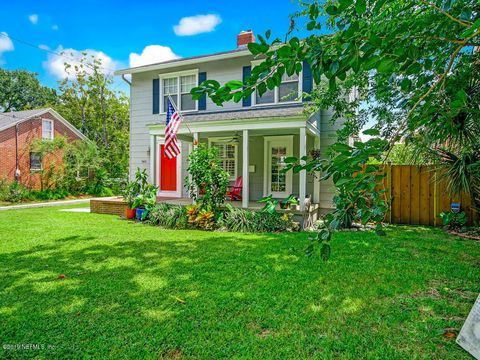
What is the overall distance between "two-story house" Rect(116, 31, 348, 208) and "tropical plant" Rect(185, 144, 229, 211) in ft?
2.71

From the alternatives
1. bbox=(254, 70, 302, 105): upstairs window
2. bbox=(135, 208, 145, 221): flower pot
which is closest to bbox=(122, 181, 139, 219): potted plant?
bbox=(135, 208, 145, 221): flower pot

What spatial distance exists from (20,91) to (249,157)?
37.3 meters

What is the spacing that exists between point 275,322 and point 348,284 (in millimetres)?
1467

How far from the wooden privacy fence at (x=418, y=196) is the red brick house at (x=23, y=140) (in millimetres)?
19176

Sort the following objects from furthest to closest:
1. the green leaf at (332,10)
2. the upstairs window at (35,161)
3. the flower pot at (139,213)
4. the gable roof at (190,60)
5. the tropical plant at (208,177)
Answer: the upstairs window at (35,161), the gable roof at (190,60), the flower pot at (139,213), the tropical plant at (208,177), the green leaf at (332,10)

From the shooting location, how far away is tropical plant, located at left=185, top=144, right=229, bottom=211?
8125 mm

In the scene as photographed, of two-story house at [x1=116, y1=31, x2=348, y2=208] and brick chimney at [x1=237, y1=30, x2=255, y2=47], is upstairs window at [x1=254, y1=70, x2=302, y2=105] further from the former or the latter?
brick chimney at [x1=237, y1=30, x2=255, y2=47]

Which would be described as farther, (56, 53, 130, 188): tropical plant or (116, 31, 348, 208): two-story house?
(56, 53, 130, 188): tropical plant

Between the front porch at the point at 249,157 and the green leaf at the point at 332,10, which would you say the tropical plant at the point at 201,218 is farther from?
the green leaf at the point at 332,10

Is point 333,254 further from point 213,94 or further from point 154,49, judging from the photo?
point 154,49

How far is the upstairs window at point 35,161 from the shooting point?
57.9 feet

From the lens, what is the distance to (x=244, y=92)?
138cm

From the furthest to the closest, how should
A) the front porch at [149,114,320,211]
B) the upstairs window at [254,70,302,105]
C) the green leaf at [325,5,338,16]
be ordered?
the upstairs window at [254,70,302,105] < the front porch at [149,114,320,211] < the green leaf at [325,5,338,16]

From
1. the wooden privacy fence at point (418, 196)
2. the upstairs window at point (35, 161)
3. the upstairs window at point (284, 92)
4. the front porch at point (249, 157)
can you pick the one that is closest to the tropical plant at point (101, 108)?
the upstairs window at point (35, 161)
